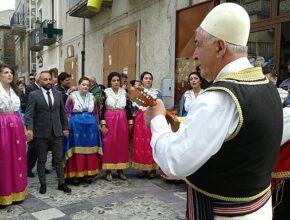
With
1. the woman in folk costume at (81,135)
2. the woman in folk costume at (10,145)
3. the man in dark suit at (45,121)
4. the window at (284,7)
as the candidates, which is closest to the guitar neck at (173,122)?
the woman in folk costume at (10,145)

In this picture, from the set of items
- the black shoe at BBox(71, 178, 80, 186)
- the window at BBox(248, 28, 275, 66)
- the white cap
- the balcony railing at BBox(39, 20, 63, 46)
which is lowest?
the black shoe at BBox(71, 178, 80, 186)

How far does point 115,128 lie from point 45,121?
125cm

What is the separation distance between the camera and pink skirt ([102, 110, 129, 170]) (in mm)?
5691

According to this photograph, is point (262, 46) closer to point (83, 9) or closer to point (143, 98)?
point (143, 98)

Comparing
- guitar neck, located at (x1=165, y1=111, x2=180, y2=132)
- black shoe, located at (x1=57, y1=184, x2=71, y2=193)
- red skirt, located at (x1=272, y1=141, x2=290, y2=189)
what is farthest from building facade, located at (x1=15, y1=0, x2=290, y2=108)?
guitar neck, located at (x1=165, y1=111, x2=180, y2=132)

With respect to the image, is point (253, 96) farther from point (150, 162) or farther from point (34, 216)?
point (150, 162)

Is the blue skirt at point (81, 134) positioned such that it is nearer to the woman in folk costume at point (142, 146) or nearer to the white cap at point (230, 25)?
the woman in folk costume at point (142, 146)

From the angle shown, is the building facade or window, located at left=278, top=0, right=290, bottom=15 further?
the building facade

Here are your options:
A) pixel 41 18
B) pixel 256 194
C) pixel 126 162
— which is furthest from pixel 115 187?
pixel 41 18

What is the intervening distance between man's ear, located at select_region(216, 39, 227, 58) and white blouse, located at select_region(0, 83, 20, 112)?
3534mm

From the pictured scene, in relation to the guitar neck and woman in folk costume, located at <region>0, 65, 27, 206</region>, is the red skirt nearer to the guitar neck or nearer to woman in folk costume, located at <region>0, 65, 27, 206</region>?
the guitar neck

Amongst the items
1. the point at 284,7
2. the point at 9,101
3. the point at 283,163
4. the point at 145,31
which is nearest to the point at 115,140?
the point at 9,101

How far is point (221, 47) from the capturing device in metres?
1.45

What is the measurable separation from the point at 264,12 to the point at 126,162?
10.7ft
